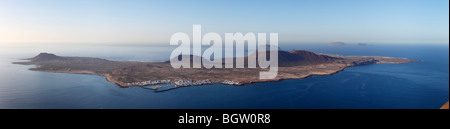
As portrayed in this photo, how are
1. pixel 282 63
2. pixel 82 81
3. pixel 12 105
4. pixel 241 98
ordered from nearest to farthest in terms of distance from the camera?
1. pixel 12 105
2. pixel 241 98
3. pixel 82 81
4. pixel 282 63

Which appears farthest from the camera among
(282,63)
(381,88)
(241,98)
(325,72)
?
(282,63)

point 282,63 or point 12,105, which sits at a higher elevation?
point 282,63

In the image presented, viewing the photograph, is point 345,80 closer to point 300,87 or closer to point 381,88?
point 381,88

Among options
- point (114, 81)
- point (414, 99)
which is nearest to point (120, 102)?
point (114, 81)

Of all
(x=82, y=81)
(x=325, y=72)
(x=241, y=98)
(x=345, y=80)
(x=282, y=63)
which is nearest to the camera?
(x=241, y=98)

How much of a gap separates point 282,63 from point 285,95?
15.9 meters

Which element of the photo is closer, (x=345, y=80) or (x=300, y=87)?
(x=300, y=87)

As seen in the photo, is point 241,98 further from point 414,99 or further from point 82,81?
point 82,81

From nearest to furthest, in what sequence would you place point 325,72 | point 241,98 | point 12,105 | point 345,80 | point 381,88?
point 12,105 < point 241,98 < point 381,88 < point 345,80 < point 325,72

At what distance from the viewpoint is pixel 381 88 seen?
59.5ft


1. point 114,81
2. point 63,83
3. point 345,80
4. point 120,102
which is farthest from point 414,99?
point 63,83

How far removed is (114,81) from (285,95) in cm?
1430

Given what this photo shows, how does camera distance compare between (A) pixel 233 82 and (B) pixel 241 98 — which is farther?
(A) pixel 233 82

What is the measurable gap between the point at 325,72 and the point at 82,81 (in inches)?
972
